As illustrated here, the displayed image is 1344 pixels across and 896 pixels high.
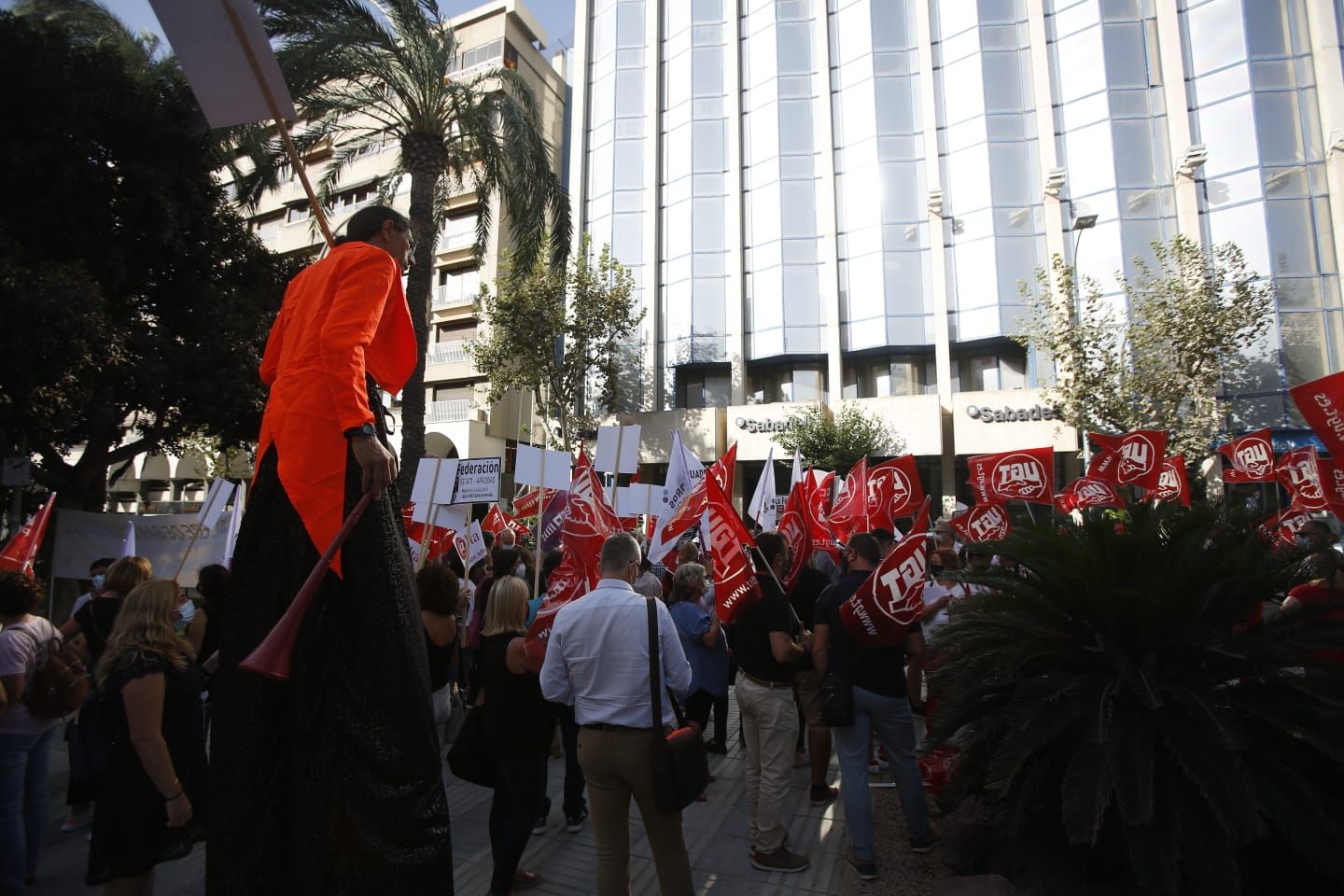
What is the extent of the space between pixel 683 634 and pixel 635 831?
1570mm

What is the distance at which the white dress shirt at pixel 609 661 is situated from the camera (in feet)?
12.4

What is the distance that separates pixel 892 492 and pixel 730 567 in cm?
596

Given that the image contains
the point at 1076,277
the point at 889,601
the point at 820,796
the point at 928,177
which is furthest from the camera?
the point at 928,177

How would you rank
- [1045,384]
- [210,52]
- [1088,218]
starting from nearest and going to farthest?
[210,52] < [1088,218] < [1045,384]

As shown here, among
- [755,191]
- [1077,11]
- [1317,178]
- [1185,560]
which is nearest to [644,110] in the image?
[755,191]

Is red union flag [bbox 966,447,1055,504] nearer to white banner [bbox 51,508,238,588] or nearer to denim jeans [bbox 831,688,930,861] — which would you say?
Answer: denim jeans [bbox 831,688,930,861]

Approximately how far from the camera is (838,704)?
15.8 feet

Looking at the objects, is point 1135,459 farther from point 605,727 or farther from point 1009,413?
point 1009,413

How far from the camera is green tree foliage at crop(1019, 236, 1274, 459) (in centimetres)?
1997

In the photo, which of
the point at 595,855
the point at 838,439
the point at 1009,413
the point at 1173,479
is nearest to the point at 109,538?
the point at 595,855

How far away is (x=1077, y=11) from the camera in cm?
2781

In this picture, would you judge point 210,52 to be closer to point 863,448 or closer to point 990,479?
point 990,479

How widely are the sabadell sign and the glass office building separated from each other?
0.14 m

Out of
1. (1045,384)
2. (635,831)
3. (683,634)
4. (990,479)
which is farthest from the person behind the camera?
(1045,384)
